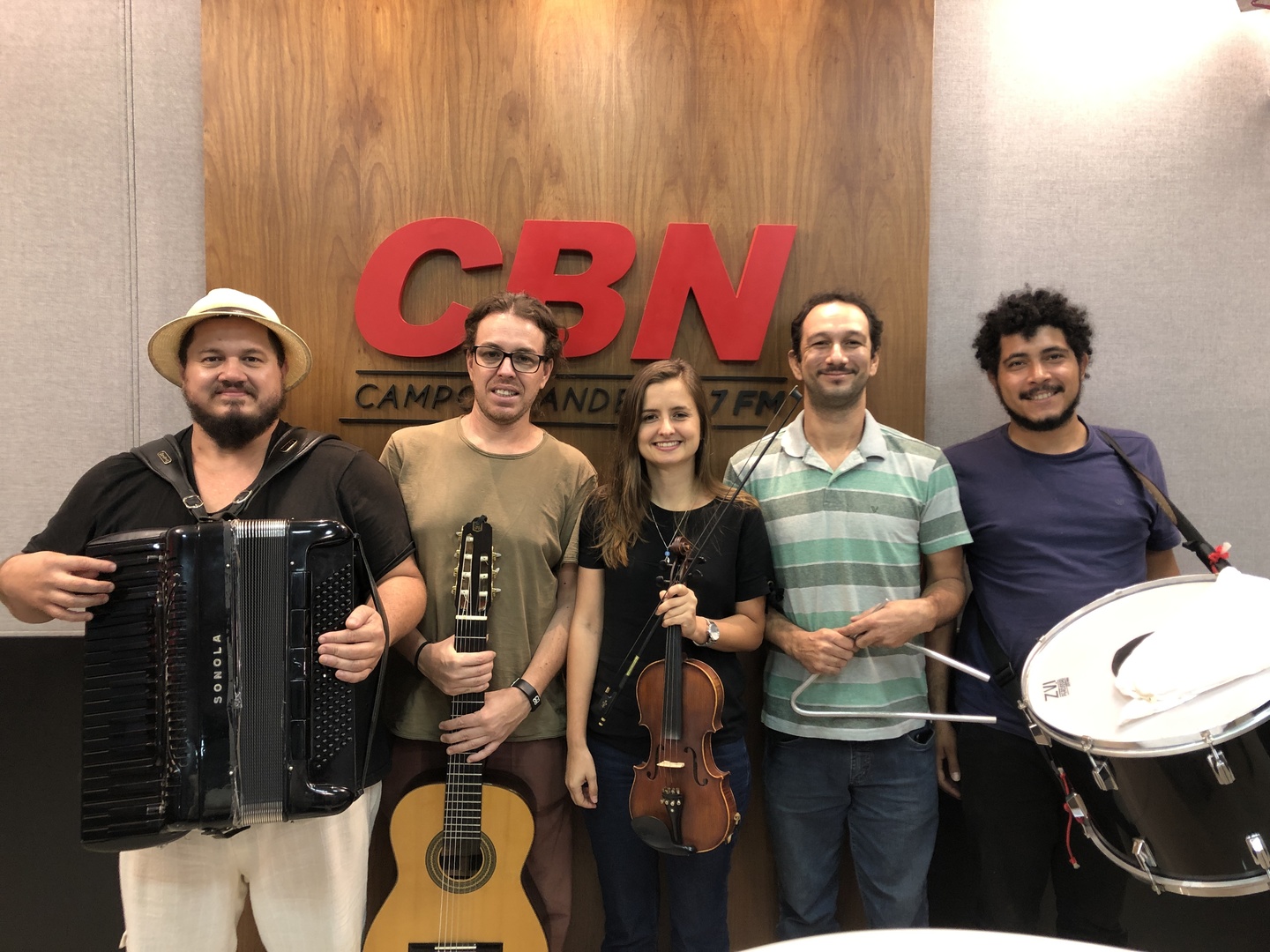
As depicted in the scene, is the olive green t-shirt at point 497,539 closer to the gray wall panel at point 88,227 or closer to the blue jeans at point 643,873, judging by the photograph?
the blue jeans at point 643,873

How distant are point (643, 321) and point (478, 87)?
3.40ft

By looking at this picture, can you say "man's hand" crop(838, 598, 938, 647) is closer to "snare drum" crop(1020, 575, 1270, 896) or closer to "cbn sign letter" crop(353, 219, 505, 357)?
"snare drum" crop(1020, 575, 1270, 896)

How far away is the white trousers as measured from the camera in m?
1.88

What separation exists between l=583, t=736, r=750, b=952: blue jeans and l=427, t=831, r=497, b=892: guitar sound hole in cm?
33

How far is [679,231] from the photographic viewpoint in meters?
2.62

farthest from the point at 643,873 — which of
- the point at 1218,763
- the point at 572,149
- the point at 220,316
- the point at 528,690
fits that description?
the point at 572,149

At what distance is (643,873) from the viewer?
2209 millimetres

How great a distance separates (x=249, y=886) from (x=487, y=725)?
76 centimetres

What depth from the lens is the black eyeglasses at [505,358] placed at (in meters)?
2.22

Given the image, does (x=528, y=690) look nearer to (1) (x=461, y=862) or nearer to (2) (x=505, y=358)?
(1) (x=461, y=862)

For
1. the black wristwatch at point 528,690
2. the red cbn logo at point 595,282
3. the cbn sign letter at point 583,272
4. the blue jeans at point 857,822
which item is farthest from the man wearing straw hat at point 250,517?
the blue jeans at point 857,822

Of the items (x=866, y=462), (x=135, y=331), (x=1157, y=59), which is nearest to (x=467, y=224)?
(x=135, y=331)

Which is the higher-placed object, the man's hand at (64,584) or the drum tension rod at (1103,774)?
the man's hand at (64,584)

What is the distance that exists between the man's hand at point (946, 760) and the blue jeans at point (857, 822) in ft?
0.56
